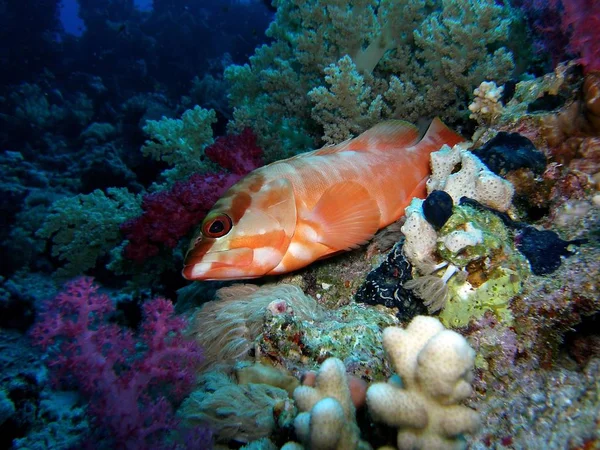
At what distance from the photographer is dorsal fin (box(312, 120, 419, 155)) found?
3.62 m

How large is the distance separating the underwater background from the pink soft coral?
0.01 m

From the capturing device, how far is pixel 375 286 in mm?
2711

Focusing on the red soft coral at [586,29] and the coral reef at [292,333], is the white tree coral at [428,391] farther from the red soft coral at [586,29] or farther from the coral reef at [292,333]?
the red soft coral at [586,29]

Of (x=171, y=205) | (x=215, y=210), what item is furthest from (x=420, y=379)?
(x=171, y=205)

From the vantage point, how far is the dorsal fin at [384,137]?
11.9ft

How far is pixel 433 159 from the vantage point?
3.25 m

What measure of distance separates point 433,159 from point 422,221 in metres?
1.08

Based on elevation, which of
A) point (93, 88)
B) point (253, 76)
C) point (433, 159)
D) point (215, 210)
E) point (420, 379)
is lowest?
point (420, 379)

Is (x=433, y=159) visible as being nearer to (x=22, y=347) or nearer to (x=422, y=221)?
(x=422, y=221)

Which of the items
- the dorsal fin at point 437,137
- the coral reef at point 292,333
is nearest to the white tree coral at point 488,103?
the dorsal fin at point 437,137

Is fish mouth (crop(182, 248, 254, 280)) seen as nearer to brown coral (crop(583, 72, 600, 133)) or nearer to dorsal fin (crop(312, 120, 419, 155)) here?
dorsal fin (crop(312, 120, 419, 155))

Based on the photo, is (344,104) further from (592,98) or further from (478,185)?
(592,98)

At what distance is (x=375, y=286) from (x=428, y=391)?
4.27ft

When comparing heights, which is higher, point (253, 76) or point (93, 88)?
point (93, 88)
